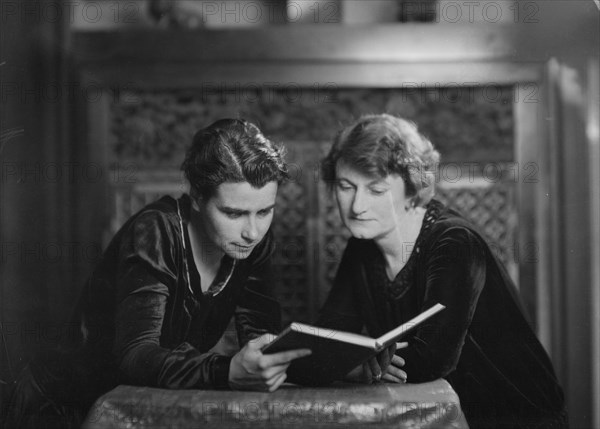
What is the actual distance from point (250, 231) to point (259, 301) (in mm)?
297

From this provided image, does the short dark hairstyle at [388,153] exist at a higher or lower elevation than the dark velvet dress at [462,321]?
higher

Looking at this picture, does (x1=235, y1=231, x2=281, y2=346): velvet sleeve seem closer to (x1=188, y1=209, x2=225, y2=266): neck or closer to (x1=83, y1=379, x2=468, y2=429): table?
(x1=188, y1=209, x2=225, y2=266): neck

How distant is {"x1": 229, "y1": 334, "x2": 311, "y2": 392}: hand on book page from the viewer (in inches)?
105

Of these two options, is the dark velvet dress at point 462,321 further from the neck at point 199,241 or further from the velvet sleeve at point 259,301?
the neck at point 199,241

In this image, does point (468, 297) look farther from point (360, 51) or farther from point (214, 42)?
point (214, 42)

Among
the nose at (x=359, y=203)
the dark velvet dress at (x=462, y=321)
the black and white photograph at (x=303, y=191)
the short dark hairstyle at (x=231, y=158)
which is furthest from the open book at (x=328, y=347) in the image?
the short dark hairstyle at (x=231, y=158)

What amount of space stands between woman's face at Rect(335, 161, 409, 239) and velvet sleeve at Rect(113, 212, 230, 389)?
72 cm

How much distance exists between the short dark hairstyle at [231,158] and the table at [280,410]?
0.82 metres

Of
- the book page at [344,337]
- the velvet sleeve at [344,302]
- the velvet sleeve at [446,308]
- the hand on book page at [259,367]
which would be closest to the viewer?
the book page at [344,337]

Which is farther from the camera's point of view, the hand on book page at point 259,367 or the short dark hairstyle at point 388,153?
the short dark hairstyle at point 388,153

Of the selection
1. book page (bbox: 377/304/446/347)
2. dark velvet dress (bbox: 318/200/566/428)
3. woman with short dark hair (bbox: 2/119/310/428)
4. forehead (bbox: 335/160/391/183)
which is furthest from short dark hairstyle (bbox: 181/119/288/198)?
book page (bbox: 377/304/446/347)

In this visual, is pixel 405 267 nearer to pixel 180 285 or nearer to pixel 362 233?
pixel 362 233

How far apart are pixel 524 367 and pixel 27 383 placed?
2.05m

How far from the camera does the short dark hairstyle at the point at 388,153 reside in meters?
2.87
